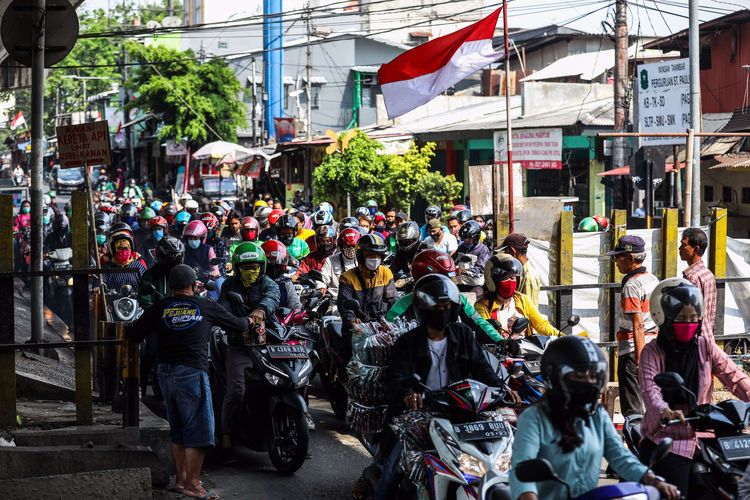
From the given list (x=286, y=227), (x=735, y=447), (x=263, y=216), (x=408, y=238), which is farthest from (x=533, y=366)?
(x=263, y=216)

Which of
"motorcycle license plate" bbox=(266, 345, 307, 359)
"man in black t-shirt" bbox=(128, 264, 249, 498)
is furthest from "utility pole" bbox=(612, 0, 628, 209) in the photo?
"man in black t-shirt" bbox=(128, 264, 249, 498)

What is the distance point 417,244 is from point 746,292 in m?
3.69

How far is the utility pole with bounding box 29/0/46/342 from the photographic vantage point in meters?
9.55

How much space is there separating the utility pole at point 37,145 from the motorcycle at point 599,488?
6.55 meters

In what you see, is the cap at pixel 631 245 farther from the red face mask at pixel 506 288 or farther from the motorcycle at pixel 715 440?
the motorcycle at pixel 715 440

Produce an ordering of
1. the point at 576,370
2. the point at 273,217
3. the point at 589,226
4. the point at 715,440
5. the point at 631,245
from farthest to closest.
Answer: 1. the point at 273,217
2. the point at 589,226
3. the point at 631,245
4. the point at 715,440
5. the point at 576,370

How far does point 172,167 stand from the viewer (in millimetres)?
59375

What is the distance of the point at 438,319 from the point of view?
612cm

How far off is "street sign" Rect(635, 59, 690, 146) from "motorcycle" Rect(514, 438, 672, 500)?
10053 millimetres

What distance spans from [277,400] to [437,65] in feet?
25.2

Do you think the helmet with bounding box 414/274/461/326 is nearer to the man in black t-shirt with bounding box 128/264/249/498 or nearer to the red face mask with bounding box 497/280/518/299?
the red face mask with bounding box 497/280/518/299

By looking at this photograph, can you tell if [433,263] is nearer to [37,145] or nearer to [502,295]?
[502,295]

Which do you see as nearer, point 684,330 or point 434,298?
point 684,330

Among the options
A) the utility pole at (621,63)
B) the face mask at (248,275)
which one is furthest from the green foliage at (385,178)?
the face mask at (248,275)
